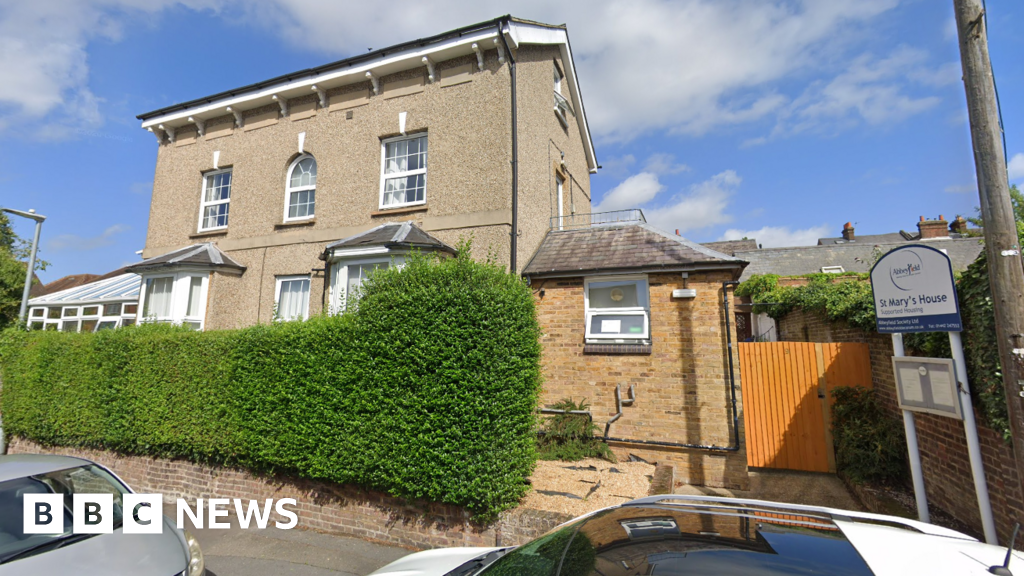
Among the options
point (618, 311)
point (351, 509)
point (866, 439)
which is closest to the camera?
point (351, 509)

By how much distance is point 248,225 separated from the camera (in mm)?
11398

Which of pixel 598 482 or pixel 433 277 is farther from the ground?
pixel 433 277

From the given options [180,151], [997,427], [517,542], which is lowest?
[517,542]

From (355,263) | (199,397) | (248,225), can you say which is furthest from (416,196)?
(199,397)

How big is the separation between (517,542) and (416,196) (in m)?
7.53

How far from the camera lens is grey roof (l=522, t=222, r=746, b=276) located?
8031mm

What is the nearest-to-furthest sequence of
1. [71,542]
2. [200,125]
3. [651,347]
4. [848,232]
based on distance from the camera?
[71,542]
[651,347]
[200,125]
[848,232]

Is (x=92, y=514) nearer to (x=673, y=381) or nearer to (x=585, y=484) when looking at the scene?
(x=585, y=484)

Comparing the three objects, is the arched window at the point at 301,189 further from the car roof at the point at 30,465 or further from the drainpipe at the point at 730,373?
the drainpipe at the point at 730,373

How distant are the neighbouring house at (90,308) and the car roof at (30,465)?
8.95 metres

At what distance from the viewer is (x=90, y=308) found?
13266 mm

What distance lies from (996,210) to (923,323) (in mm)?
1209

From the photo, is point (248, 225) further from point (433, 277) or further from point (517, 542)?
point (517, 542)

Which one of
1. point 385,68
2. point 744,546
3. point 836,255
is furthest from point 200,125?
point 836,255
